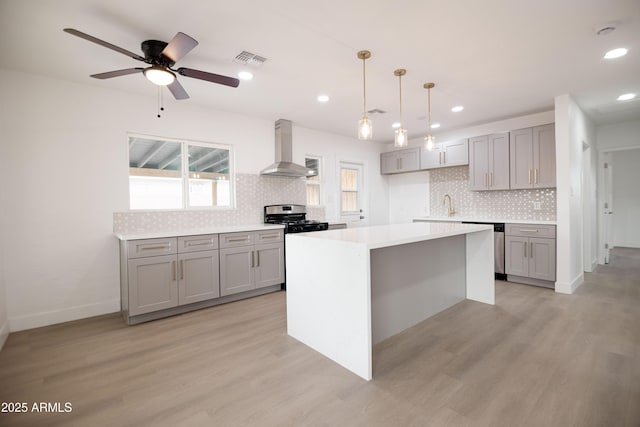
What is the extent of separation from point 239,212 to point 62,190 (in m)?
2.02

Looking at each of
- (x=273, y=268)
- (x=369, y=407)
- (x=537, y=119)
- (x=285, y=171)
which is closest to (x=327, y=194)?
(x=285, y=171)

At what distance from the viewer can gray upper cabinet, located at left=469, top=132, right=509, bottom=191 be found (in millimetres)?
4641

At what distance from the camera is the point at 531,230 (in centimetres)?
418

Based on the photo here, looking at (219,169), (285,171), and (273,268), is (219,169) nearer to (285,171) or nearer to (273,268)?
(285,171)

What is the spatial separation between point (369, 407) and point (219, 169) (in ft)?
11.9

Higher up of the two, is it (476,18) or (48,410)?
(476,18)

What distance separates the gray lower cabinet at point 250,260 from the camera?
364cm

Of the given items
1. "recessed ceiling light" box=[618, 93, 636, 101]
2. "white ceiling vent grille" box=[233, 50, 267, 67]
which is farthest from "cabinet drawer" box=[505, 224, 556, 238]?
"white ceiling vent grille" box=[233, 50, 267, 67]

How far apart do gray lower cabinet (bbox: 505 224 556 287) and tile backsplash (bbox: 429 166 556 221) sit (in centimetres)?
64

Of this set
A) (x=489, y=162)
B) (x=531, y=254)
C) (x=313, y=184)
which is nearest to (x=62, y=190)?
(x=313, y=184)

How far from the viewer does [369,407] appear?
1725mm

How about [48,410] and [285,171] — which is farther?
[285,171]

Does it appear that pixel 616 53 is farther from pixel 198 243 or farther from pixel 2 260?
pixel 2 260

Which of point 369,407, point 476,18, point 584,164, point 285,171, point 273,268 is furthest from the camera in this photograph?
point 584,164
